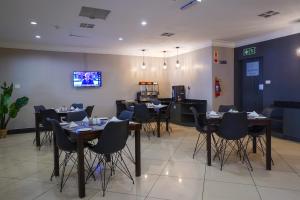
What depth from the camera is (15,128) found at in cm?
725

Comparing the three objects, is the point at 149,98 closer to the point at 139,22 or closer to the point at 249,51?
the point at 249,51

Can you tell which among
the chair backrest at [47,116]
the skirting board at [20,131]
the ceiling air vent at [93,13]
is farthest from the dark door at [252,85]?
the skirting board at [20,131]

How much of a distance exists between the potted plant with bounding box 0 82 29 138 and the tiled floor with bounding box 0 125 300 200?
6.68 ft

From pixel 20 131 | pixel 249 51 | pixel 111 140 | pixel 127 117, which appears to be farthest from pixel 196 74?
pixel 20 131

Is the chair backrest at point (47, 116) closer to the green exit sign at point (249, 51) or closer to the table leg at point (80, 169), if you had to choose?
the table leg at point (80, 169)

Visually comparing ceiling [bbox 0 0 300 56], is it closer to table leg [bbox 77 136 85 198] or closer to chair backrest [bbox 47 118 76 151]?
chair backrest [bbox 47 118 76 151]

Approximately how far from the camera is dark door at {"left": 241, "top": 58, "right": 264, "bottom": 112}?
6.89m

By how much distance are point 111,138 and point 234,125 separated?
1.97m

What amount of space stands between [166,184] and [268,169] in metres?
1.70

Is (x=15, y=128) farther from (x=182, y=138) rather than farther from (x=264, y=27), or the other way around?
(x=264, y=27)

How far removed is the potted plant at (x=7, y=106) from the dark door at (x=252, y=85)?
Result: 659 centimetres

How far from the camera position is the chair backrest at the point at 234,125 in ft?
12.2

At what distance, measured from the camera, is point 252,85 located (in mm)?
7180

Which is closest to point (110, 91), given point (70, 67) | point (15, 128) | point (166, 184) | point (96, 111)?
point (96, 111)
